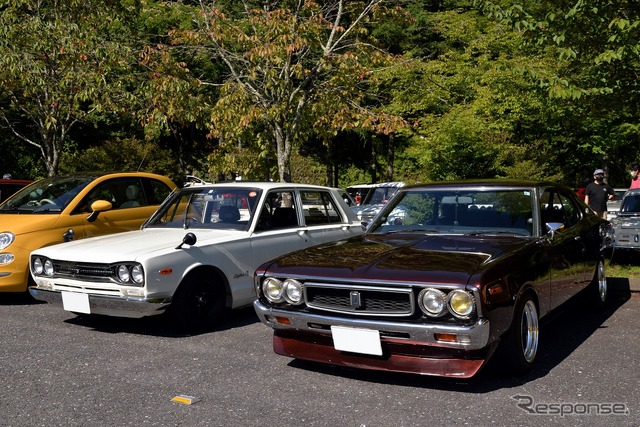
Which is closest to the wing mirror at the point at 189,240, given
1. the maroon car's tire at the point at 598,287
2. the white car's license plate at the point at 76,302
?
the white car's license plate at the point at 76,302

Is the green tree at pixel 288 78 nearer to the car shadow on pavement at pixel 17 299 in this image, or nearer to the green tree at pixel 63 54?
the green tree at pixel 63 54

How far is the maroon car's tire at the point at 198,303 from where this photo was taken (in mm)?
5902

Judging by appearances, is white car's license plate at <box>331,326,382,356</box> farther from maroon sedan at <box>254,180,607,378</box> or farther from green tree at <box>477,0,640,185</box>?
green tree at <box>477,0,640,185</box>

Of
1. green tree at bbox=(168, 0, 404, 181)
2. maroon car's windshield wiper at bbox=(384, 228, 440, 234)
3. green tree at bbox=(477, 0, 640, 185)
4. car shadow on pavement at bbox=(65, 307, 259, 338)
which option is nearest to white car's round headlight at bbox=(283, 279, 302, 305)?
maroon car's windshield wiper at bbox=(384, 228, 440, 234)

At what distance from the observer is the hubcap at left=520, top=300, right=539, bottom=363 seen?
4.65 meters

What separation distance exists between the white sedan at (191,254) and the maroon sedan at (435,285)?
1.28 meters

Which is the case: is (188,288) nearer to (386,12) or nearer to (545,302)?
(545,302)

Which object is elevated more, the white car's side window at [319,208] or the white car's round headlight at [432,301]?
the white car's side window at [319,208]

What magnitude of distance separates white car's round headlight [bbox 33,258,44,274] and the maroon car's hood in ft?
9.26

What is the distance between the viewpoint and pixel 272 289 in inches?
189

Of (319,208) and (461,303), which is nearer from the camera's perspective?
(461,303)

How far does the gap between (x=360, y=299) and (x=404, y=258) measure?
480 millimetres

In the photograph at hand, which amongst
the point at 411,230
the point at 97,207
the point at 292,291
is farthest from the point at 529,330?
the point at 97,207

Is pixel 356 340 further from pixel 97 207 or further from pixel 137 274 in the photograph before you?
pixel 97 207
